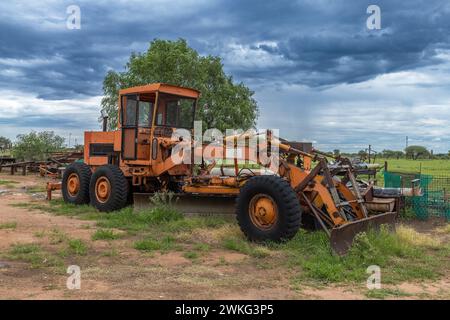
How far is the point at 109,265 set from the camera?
6770mm

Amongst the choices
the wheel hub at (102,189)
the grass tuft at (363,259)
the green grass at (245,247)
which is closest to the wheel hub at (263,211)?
the green grass at (245,247)

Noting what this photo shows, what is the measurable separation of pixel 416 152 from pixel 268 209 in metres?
86.4

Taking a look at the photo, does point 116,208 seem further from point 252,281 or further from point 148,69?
point 148,69

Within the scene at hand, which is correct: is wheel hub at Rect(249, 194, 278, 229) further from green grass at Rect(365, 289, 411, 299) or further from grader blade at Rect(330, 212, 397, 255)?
green grass at Rect(365, 289, 411, 299)

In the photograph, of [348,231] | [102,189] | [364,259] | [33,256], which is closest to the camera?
[364,259]

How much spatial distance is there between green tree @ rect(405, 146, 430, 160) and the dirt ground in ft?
249

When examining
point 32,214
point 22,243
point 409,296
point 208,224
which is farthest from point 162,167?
point 409,296

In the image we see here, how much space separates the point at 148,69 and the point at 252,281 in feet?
82.1

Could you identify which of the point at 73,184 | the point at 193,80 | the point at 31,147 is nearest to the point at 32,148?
the point at 31,147

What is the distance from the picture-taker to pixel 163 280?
6012 millimetres

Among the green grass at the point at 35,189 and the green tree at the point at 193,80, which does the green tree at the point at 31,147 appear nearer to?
the green tree at the point at 193,80

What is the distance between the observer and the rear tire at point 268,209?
7.64 metres

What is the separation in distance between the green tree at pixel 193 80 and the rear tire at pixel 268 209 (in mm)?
21818

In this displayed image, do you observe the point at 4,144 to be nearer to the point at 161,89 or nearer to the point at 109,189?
the point at 109,189
